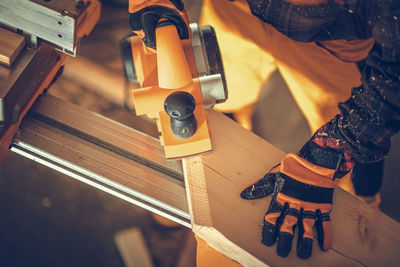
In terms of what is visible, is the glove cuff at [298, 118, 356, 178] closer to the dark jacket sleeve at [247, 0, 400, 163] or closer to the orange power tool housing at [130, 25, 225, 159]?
the dark jacket sleeve at [247, 0, 400, 163]

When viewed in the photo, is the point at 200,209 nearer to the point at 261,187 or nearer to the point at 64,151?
the point at 261,187

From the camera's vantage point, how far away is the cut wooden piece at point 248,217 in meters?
0.97

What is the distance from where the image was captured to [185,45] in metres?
1.03

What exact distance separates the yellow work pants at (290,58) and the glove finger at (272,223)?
0.63 meters

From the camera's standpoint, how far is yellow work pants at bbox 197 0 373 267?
4.44 feet

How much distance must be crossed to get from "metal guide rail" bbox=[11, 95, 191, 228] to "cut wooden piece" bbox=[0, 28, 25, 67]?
0.60ft

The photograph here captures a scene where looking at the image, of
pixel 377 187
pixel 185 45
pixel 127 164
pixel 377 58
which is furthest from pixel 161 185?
pixel 377 187

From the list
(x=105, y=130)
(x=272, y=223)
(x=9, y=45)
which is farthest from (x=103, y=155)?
(x=272, y=223)

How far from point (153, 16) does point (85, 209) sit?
4.33 feet

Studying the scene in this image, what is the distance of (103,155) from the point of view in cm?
106

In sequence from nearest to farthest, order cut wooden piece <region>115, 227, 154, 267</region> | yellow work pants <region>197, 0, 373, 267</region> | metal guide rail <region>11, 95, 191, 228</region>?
metal guide rail <region>11, 95, 191, 228</region> < yellow work pants <region>197, 0, 373, 267</region> < cut wooden piece <region>115, 227, 154, 267</region>

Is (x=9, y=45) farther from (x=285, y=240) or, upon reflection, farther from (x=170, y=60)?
(x=285, y=240)

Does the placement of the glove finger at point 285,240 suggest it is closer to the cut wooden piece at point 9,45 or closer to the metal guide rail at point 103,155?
the metal guide rail at point 103,155

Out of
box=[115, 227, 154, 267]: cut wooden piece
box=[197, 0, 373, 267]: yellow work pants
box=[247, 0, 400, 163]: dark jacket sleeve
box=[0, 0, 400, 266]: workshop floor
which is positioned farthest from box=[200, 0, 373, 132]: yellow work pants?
box=[115, 227, 154, 267]: cut wooden piece
